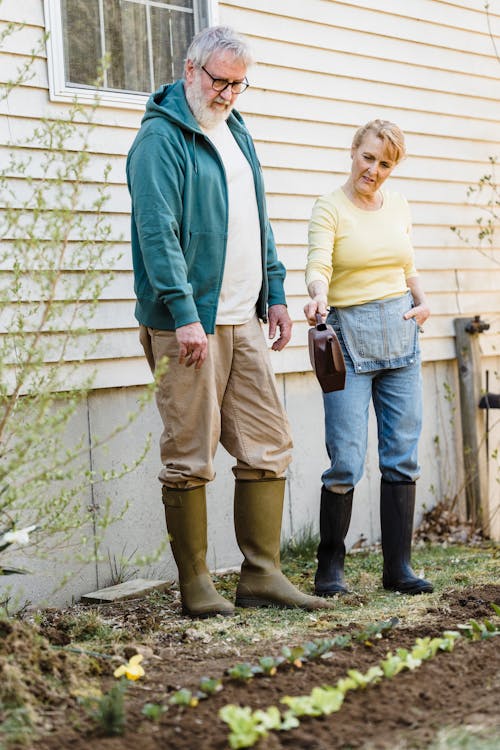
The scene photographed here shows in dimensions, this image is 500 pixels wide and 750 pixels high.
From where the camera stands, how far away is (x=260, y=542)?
13.1ft

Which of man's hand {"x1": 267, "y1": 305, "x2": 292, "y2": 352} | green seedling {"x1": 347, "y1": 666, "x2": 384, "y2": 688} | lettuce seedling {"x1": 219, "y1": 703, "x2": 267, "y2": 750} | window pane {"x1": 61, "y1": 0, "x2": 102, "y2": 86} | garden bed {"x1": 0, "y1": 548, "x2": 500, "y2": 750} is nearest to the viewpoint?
lettuce seedling {"x1": 219, "y1": 703, "x2": 267, "y2": 750}

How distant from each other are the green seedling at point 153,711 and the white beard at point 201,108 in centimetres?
214

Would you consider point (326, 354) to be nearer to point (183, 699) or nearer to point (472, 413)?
point (183, 699)

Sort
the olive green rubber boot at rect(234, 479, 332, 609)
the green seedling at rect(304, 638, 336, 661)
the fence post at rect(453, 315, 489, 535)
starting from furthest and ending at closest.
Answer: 1. the fence post at rect(453, 315, 489, 535)
2. the olive green rubber boot at rect(234, 479, 332, 609)
3. the green seedling at rect(304, 638, 336, 661)

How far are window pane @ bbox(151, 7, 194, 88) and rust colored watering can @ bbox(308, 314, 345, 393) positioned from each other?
5.49 feet

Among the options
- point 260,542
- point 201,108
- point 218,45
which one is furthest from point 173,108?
point 260,542

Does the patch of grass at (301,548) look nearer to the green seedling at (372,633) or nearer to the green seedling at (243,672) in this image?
the green seedling at (372,633)

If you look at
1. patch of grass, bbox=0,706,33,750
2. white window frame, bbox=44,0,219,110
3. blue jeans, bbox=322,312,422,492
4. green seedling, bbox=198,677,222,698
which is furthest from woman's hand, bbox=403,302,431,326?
patch of grass, bbox=0,706,33,750

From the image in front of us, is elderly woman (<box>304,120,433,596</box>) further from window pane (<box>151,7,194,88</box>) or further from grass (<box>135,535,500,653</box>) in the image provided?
window pane (<box>151,7,194,88</box>)

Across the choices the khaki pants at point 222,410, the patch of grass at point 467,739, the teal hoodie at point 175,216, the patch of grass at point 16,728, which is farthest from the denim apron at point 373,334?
the patch of grass at point 16,728

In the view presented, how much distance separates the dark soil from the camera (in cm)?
240

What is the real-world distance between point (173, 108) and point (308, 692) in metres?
2.11

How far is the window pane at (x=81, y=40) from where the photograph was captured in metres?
4.50

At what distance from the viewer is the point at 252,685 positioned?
9.07ft
